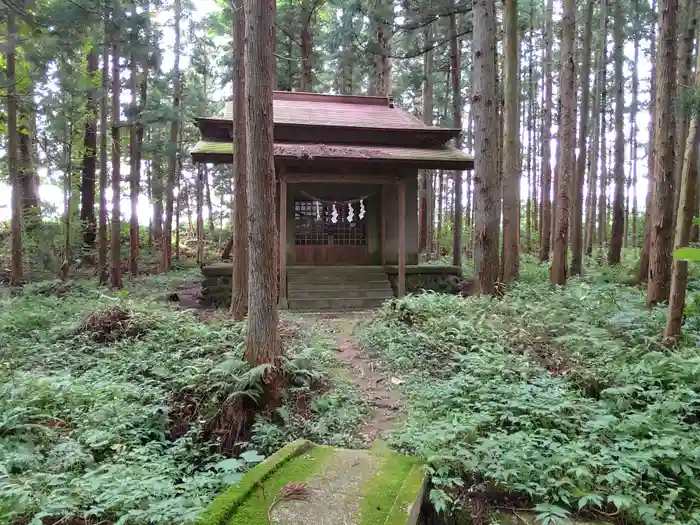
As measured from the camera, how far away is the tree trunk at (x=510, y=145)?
10125 millimetres

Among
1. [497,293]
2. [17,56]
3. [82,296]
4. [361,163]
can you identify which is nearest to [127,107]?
[17,56]

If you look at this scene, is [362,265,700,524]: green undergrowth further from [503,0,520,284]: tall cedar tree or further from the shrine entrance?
the shrine entrance

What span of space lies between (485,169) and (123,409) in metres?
7.91

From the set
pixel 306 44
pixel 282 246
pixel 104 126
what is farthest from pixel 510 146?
pixel 306 44

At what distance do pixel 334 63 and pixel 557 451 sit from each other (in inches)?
917

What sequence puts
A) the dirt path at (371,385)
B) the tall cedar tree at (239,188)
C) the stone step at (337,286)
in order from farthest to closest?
the stone step at (337,286) → the tall cedar tree at (239,188) → the dirt path at (371,385)

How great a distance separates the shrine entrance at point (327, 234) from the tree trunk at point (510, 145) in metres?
4.84

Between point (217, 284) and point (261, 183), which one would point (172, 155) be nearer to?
point (217, 284)

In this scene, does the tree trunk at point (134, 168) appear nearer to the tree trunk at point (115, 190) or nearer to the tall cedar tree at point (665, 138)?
the tree trunk at point (115, 190)

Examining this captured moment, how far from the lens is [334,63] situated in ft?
77.6

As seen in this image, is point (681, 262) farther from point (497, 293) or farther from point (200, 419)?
point (200, 419)

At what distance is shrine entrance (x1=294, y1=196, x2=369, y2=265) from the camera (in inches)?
564

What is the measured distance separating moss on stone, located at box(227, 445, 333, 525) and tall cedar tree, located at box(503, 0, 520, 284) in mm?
7989

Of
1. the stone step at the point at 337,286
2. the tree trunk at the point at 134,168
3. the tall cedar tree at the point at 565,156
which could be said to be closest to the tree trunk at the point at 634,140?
the tall cedar tree at the point at 565,156
